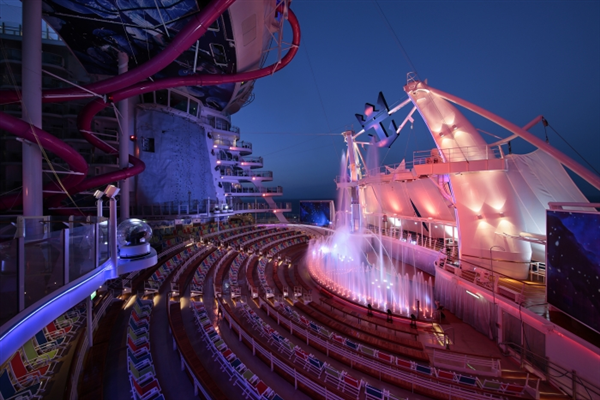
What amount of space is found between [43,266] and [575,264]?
36.7 ft

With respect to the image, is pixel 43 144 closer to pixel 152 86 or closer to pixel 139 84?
pixel 152 86

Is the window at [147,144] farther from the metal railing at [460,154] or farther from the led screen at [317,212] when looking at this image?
the metal railing at [460,154]

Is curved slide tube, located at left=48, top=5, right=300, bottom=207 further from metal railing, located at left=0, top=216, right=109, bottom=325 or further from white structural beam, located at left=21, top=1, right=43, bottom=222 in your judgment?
metal railing, located at left=0, top=216, right=109, bottom=325

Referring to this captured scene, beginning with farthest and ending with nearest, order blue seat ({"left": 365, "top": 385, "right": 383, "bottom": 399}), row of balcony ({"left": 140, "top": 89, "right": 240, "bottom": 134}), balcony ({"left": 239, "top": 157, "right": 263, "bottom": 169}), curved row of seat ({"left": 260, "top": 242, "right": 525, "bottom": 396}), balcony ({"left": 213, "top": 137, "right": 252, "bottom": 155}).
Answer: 1. balcony ({"left": 239, "top": 157, "right": 263, "bottom": 169})
2. balcony ({"left": 213, "top": 137, "right": 252, "bottom": 155})
3. row of balcony ({"left": 140, "top": 89, "right": 240, "bottom": 134})
4. curved row of seat ({"left": 260, "top": 242, "right": 525, "bottom": 396})
5. blue seat ({"left": 365, "top": 385, "right": 383, "bottom": 399})

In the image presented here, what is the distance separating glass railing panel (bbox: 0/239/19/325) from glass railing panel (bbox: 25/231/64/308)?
220mm

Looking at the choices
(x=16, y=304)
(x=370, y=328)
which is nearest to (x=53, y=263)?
(x=16, y=304)

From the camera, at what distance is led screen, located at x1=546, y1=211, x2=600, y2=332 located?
5973mm

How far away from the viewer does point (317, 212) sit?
30422 millimetres

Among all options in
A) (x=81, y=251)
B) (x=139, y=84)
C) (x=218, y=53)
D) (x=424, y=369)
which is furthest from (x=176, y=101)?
(x=424, y=369)

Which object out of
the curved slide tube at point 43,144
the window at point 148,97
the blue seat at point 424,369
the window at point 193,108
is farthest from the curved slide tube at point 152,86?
the blue seat at point 424,369

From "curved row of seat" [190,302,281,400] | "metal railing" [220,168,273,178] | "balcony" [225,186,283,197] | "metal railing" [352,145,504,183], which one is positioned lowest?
"curved row of seat" [190,302,281,400]

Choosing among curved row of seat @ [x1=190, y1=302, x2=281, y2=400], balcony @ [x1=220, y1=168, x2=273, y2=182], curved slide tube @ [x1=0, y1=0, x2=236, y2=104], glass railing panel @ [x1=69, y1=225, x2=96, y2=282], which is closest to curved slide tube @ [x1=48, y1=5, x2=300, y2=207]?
curved slide tube @ [x1=0, y1=0, x2=236, y2=104]

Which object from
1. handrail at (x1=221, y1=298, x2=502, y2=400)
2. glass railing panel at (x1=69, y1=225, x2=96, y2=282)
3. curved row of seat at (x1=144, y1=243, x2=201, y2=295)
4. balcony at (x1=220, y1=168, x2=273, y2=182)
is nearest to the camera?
glass railing panel at (x1=69, y1=225, x2=96, y2=282)

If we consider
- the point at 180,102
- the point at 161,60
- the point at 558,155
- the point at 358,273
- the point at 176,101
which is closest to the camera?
the point at 558,155
